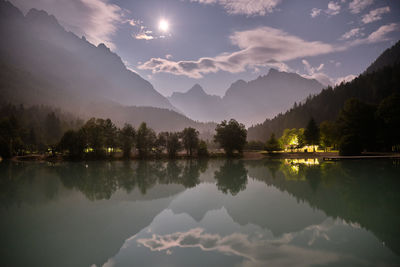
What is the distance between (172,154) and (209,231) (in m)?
85.1

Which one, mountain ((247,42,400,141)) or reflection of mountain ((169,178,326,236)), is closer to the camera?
reflection of mountain ((169,178,326,236))

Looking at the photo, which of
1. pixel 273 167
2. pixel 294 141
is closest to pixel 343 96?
pixel 294 141

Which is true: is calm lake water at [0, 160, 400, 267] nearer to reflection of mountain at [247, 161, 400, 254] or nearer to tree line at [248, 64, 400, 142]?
reflection of mountain at [247, 161, 400, 254]

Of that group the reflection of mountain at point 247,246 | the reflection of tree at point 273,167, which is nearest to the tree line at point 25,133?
the reflection of tree at point 273,167

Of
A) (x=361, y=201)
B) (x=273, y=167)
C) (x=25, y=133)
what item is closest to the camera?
(x=361, y=201)

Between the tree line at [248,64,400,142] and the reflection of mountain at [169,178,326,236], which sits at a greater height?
the tree line at [248,64,400,142]

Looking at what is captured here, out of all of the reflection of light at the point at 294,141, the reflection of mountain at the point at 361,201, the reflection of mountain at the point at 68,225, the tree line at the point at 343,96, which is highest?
the tree line at the point at 343,96

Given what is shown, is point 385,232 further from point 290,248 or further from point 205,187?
point 205,187

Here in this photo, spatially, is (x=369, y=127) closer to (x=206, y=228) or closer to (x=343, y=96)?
A: (x=343, y=96)

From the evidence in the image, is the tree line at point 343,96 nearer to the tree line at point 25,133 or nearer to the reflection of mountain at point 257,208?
the reflection of mountain at point 257,208

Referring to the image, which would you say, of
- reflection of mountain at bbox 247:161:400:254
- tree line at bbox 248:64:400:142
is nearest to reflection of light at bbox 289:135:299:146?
tree line at bbox 248:64:400:142

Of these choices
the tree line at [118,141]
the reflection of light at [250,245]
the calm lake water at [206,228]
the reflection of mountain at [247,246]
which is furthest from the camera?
the tree line at [118,141]

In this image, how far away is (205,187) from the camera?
3164 centimetres

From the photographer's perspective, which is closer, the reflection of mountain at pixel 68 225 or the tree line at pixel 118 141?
the reflection of mountain at pixel 68 225
